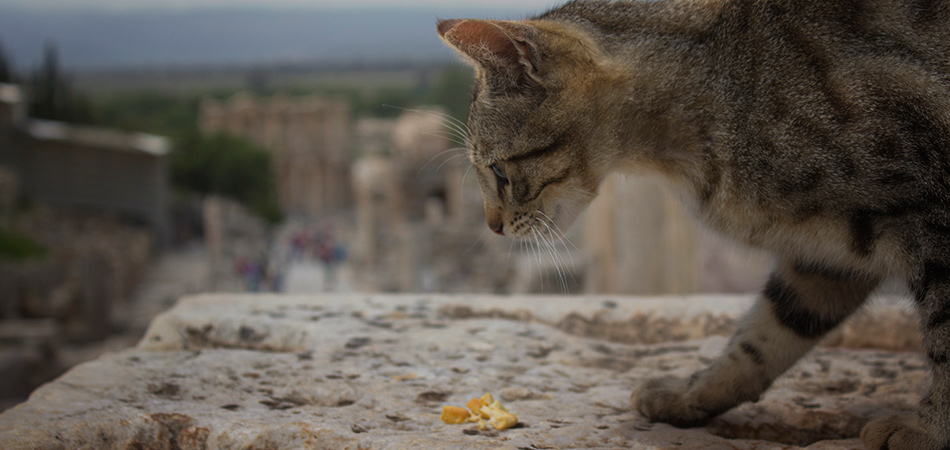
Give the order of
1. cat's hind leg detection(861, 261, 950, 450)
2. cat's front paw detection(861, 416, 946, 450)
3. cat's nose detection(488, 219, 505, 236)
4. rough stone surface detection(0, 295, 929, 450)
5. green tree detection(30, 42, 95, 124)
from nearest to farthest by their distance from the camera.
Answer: cat's hind leg detection(861, 261, 950, 450) → cat's front paw detection(861, 416, 946, 450) → rough stone surface detection(0, 295, 929, 450) → cat's nose detection(488, 219, 505, 236) → green tree detection(30, 42, 95, 124)

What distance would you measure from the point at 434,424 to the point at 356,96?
4842cm

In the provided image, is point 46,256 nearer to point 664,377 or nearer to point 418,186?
point 418,186

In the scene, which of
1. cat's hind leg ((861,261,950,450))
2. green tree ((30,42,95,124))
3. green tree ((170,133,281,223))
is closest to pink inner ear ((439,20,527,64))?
cat's hind leg ((861,261,950,450))

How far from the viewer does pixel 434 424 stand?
211 cm

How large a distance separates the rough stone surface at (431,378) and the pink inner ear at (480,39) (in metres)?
0.99

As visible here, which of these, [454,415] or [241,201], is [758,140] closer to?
[454,415]

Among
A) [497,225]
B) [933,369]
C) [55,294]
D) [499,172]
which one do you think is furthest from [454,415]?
[55,294]

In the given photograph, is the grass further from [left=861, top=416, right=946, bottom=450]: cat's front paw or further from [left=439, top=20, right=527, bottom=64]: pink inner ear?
[left=861, top=416, right=946, bottom=450]: cat's front paw

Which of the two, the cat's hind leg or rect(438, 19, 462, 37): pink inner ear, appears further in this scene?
rect(438, 19, 462, 37): pink inner ear

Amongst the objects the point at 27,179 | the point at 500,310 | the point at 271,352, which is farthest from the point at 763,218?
the point at 27,179

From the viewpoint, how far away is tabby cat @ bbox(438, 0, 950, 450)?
1.76 meters

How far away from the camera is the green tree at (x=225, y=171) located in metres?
34.1

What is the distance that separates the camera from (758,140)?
1.90m

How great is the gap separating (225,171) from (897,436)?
35.7 meters
